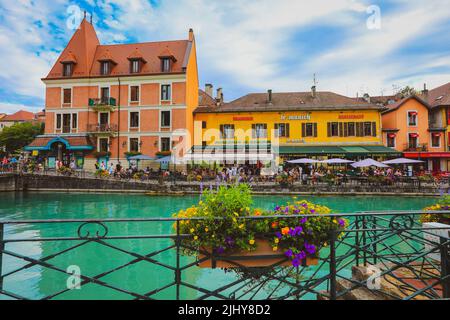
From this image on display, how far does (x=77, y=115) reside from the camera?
30.0m

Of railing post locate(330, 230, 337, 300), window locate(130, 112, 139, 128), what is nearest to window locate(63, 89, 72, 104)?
window locate(130, 112, 139, 128)

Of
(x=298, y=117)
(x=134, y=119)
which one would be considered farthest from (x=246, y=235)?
(x=134, y=119)

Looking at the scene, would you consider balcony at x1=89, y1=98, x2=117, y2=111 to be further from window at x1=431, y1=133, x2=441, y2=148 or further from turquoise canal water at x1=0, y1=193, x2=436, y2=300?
window at x1=431, y1=133, x2=441, y2=148

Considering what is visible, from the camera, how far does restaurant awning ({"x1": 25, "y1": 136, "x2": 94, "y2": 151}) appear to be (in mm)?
28172

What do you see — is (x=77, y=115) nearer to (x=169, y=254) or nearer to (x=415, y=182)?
(x=169, y=254)

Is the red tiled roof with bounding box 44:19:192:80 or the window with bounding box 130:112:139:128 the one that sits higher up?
the red tiled roof with bounding box 44:19:192:80

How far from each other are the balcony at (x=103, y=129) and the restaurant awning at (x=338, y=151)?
58.5 ft

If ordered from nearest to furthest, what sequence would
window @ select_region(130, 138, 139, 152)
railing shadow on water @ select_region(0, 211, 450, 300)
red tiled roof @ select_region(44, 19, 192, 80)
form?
1. railing shadow on water @ select_region(0, 211, 450, 300)
2. window @ select_region(130, 138, 139, 152)
3. red tiled roof @ select_region(44, 19, 192, 80)

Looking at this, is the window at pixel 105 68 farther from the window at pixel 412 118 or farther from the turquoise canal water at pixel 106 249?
the window at pixel 412 118

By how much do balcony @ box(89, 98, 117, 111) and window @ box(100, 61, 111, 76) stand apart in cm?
333

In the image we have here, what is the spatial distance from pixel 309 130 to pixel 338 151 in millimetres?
4102

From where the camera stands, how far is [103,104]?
1144 inches

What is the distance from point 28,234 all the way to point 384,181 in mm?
22496

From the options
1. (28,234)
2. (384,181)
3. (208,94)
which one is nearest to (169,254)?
(28,234)
